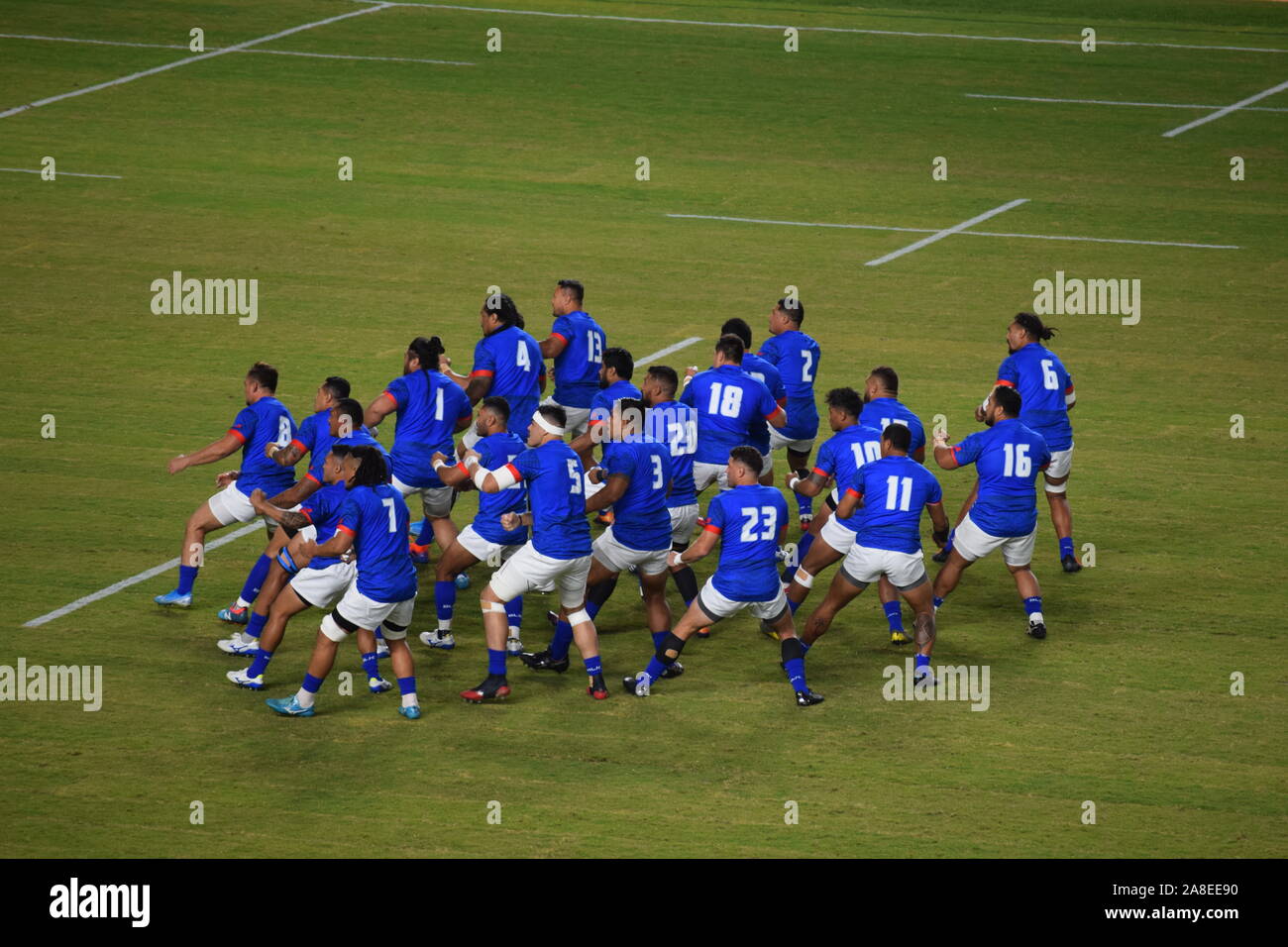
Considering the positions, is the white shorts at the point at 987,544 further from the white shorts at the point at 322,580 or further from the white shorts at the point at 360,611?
the white shorts at the point at 322,580

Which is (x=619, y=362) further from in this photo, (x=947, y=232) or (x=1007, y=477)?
(x=947, y=232)

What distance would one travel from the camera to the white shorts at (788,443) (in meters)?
16.8

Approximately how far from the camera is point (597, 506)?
1334 cm

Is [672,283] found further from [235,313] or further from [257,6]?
[257,6]

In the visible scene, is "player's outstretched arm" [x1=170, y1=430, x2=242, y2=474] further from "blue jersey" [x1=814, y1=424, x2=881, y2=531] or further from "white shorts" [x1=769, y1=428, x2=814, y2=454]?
"white shorts" [x1=769, y1=428, x2=814, y2=454]

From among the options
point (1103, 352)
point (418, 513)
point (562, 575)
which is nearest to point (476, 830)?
point (562, 575)

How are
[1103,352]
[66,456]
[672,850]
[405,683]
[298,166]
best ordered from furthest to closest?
1. [298,166]
2. [1103,352]
3. [66,456]
4. [405,683]
5. [672,850]

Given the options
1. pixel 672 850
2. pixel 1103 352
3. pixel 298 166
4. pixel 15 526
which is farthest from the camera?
pixel 298 166

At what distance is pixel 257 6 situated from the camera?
135ft

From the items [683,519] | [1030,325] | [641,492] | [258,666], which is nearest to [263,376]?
[258,666]

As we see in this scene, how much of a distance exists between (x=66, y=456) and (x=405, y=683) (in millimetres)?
7179

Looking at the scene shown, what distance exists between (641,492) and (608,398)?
1.56 m

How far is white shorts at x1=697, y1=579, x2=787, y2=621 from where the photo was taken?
12961mm

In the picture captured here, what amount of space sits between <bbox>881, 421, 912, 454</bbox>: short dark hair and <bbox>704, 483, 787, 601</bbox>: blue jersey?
4.01ft
